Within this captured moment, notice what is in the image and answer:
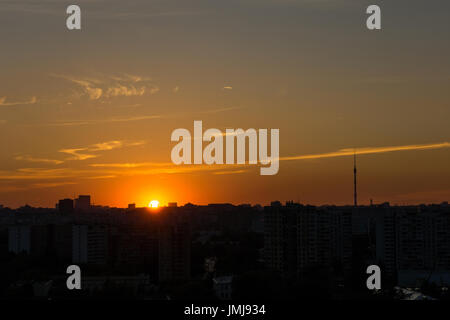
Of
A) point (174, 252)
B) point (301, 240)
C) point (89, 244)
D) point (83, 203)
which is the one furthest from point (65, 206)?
point (301, 240)

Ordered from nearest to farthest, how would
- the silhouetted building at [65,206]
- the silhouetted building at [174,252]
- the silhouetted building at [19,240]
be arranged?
the silhouetted building at [174,252] < the silhouetted building at [19,240] < the silhouetted building at [65,206]

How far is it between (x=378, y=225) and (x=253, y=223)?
668 cm

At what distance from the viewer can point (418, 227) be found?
1581 cm

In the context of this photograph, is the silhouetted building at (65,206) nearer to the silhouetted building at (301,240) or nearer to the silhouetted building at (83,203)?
the silhouetted building at (83,203)

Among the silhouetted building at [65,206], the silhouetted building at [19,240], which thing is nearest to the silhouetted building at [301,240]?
the silhouetted building at [19,240]

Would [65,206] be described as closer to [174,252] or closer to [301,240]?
[174,252]

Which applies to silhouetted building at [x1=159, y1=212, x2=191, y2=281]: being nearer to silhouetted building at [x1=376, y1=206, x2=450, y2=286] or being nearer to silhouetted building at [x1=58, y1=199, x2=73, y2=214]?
silhouetted building at [x1=376, y1=206, x2=450, y2=286]

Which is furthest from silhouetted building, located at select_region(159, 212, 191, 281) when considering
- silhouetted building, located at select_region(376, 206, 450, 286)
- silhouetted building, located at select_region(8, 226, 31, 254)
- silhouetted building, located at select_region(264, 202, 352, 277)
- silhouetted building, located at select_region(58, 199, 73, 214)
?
silhouetted building, located at select_region(58, 199, 73, 214)

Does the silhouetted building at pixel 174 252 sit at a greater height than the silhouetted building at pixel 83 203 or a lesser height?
lesser
